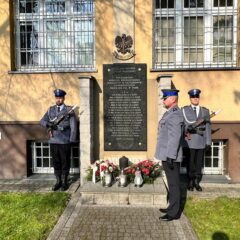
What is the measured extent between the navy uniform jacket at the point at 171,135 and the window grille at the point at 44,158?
10.7 ft

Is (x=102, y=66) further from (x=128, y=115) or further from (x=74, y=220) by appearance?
(x=74, y=220)

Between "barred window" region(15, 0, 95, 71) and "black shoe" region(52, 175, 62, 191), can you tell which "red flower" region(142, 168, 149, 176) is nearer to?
"black shoe" region(52, 175, 62, 191)

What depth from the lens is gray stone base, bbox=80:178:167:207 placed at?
6.29 m

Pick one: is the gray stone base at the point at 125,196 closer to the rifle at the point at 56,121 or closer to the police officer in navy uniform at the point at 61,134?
the police officer in navy uniform at the point at 61,134

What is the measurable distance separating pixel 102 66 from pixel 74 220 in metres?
3.57

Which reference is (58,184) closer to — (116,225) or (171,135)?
(116,225)

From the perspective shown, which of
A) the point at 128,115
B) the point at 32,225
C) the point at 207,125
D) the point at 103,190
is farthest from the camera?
the point at 128,115

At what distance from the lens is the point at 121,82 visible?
7801mm

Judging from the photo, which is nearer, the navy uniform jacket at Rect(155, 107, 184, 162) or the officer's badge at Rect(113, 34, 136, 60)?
the navy uniform jacket at Rect(155, 107, 184, 162)

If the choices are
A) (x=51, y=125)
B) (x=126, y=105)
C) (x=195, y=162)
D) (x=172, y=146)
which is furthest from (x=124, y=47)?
(x=172, y=146)

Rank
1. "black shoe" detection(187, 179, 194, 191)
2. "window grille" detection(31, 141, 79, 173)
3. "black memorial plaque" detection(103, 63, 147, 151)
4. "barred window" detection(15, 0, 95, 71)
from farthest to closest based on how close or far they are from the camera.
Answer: "window grille" detection(31, 141, 79, 173)
"barred window" detection(15, 0, 95, 71)
"black memorial plaque" detection(103, 63, 147, 151)
"black shoe" detection(187, 179, 194, 191)

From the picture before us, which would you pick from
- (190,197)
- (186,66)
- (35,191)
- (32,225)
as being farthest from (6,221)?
(186,66)

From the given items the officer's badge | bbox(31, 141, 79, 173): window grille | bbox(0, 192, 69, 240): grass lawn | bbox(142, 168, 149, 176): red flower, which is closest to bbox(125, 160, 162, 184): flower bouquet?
bbox(142, 168, 149, 176): red flower

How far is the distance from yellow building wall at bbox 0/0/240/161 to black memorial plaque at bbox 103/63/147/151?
0.45 feet
